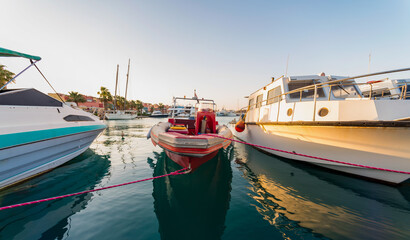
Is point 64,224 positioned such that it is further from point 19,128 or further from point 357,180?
point 357,180

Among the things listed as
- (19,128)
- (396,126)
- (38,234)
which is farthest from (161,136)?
(396,126)

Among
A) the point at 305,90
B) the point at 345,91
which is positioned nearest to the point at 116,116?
the point at 305,90

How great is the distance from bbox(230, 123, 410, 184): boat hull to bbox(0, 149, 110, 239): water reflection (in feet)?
21.2

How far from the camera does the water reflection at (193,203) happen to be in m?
2.52

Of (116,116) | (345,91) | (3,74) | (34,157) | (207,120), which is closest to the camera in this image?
(34,157)

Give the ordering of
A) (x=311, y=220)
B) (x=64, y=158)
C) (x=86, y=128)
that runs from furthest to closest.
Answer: (x=86, y=128) < (x=64, y=158) < (x=311, y=220)

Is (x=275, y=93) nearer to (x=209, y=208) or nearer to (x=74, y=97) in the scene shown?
(x=209, y=208)

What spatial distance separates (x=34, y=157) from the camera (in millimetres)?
3957

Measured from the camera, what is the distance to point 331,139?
4.49 m

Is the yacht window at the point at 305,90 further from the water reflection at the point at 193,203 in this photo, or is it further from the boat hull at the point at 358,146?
the water reflection at the point at 193,203

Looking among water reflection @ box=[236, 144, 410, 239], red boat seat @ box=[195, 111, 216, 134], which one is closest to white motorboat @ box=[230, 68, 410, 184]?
water reflection @ box=[236, 144, 410, 239]

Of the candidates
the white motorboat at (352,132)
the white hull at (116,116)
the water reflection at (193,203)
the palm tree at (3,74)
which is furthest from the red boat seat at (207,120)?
the white hull at (116,116)

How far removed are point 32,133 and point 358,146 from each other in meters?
8.87

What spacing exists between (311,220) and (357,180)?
Result: 3.04 meters
